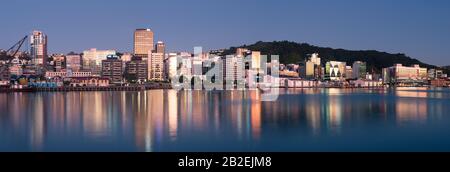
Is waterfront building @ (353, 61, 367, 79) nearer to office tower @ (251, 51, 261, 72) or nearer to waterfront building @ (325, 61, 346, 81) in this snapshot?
waterfront building @ (325, 61, 346, 81)

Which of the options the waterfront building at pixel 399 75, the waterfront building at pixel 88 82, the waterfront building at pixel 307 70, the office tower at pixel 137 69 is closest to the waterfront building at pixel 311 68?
the waterfront building at pixel 307 70

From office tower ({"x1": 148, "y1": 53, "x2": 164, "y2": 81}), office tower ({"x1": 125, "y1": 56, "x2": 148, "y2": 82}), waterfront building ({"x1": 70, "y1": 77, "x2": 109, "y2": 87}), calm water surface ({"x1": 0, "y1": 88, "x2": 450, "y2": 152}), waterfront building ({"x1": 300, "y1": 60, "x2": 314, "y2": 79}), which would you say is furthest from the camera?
waterfront building ({"x1": 300, "y1": 60, "x2": 314, "y2": 79})

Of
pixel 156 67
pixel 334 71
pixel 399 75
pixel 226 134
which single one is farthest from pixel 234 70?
pixel 226 134

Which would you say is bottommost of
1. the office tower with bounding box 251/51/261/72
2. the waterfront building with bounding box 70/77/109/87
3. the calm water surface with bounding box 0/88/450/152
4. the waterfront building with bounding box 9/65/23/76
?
the calm water surface with bounding box 0/88/450/152

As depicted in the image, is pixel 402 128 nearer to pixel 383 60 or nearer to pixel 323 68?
pixel 323 68

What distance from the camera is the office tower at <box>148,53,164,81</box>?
9778 cm

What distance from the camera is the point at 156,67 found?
99812 mm

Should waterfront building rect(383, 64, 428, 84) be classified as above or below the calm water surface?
above

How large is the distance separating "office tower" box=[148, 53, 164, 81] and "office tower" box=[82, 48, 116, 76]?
10919 millimetres

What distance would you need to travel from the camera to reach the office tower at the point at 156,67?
97.8 metres

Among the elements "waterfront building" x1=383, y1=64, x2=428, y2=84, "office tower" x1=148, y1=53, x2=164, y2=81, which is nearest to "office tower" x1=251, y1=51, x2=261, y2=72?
"office tower" x1=148, y1=53, x2=164, y2=81

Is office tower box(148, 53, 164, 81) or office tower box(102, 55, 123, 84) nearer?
office tower box(102, 55, 123, 84)
